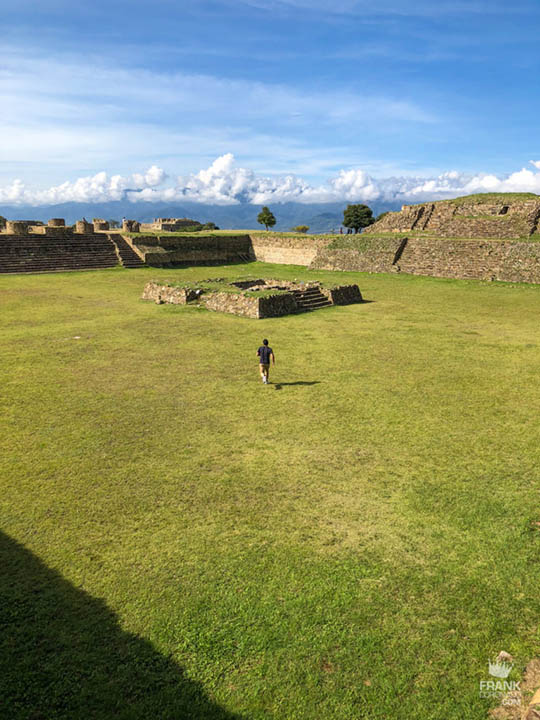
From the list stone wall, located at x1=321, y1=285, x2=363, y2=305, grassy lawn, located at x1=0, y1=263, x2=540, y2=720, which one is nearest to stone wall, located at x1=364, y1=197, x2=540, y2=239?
stone wall, located at x1=321, y1=285, x2=363, y2=305

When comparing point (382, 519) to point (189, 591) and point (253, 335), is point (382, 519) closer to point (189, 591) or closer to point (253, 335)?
point (189, 591)

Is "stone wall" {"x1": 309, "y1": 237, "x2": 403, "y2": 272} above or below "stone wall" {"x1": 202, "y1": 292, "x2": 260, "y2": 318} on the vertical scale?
above

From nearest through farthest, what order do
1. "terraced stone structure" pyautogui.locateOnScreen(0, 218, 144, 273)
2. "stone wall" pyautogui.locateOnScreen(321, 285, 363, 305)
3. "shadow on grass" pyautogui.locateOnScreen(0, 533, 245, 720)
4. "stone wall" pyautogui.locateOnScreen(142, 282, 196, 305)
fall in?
"shadow on grass" pyautogui.locateOnScreen(0, 533, 245, 720)
"stone wall" pyautogui.locateOnScreen(142, 282, 196, 305)
"stone wall" pyautogui.locateOnScreen(321, 285, 363, 305)
"terraced stone structure" pyautogui.locateOnScreen(0, 218, 144, 273)

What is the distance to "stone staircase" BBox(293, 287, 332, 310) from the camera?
22.8 metres

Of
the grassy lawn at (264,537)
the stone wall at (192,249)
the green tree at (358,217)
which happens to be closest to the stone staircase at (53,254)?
the stone wall at (192,249)

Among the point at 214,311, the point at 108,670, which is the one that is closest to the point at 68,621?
the point at 108,670

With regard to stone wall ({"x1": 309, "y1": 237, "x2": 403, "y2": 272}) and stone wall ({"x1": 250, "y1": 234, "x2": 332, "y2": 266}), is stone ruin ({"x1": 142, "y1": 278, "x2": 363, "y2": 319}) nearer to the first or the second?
stone wall ({"x1": 309, "y1": 237, "x2": 403, "y2": 272})

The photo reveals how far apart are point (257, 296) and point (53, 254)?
22874 millimetres

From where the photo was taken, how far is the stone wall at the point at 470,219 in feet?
118

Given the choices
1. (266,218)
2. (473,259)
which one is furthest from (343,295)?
(266,218)

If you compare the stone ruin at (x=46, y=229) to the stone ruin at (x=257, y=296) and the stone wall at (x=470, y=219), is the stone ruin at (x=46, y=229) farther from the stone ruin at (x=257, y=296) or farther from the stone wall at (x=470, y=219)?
the stone wall at (x=470, y=219)

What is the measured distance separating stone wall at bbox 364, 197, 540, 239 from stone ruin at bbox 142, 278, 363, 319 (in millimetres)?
19019

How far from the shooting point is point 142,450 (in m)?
8.61

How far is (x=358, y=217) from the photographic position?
2758 inches
